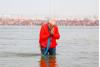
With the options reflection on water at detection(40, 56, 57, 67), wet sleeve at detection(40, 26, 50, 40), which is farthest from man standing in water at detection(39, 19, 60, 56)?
reflection on water at detection(40, 56, 57, 67)

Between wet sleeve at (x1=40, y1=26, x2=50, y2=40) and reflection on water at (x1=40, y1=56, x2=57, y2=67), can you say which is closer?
reflection on water at (x1=40, y1=56, x2=57, y2=67)

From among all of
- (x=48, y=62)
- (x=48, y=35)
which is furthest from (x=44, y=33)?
(x=48, y=62)

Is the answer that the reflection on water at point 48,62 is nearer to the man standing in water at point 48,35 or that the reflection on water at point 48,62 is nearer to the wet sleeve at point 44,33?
the man standing in water at point 48,35

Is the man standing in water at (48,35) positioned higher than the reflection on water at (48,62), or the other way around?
the man standing in water at (48,35)

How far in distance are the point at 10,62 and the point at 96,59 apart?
3.21 m

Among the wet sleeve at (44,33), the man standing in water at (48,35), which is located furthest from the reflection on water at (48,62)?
the wet sleeve at (44,33)

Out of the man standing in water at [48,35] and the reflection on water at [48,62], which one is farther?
the man standing in water at [48,35]

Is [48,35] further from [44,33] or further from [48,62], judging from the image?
[48,62]

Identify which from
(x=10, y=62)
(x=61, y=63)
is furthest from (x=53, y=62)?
(x=10, y=62)

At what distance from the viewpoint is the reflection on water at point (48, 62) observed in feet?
51.8

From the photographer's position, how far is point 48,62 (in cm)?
1664

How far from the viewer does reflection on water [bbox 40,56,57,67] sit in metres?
15.8

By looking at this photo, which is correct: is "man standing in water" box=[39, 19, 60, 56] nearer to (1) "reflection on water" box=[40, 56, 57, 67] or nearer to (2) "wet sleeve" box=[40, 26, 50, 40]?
(2) "wet sleeve" box=[40, 26, 50, 40]

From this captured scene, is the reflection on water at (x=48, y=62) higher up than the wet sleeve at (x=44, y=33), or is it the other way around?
the wet sleeve at (x=44, y=33)
